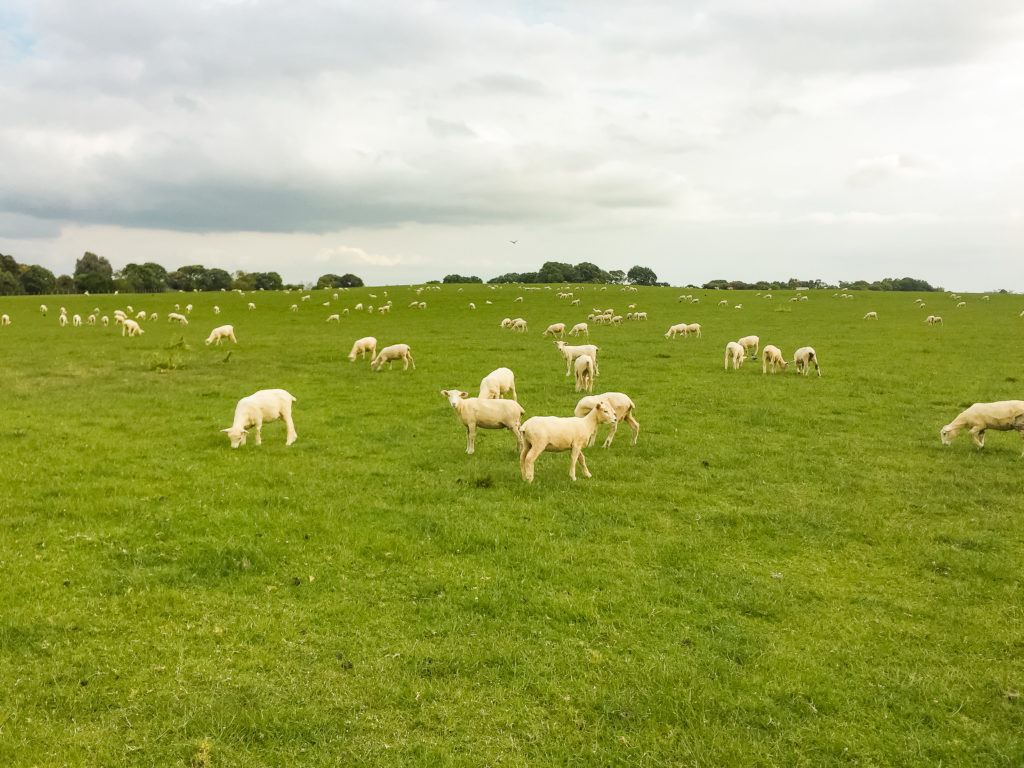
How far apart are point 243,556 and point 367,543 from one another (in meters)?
1.93

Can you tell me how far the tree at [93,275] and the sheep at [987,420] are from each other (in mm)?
131812

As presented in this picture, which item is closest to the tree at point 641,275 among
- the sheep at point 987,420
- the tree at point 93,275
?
the tree at point 93,275

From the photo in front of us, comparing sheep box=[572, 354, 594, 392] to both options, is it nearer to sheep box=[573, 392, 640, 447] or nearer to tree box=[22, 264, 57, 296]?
sheep box=[573, 392, 640, 447]

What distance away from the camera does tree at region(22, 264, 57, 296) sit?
369ft

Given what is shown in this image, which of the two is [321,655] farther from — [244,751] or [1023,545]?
[1023,545]

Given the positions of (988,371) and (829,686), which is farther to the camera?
(988,371)

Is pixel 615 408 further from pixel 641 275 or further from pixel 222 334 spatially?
pixel 641 275

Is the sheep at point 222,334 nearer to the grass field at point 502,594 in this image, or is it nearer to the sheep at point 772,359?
the grass field at point 502,594

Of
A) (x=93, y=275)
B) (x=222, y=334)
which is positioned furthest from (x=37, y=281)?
(x=222, y=334)

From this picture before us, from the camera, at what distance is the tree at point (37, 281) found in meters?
112

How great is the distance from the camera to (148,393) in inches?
894

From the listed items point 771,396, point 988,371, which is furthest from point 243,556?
point 988,371

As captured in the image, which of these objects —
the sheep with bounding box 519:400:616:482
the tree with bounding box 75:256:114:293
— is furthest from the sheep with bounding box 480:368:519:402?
the tree with bounding box 75:256:114:293

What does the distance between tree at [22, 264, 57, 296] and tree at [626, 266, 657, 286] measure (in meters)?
130
